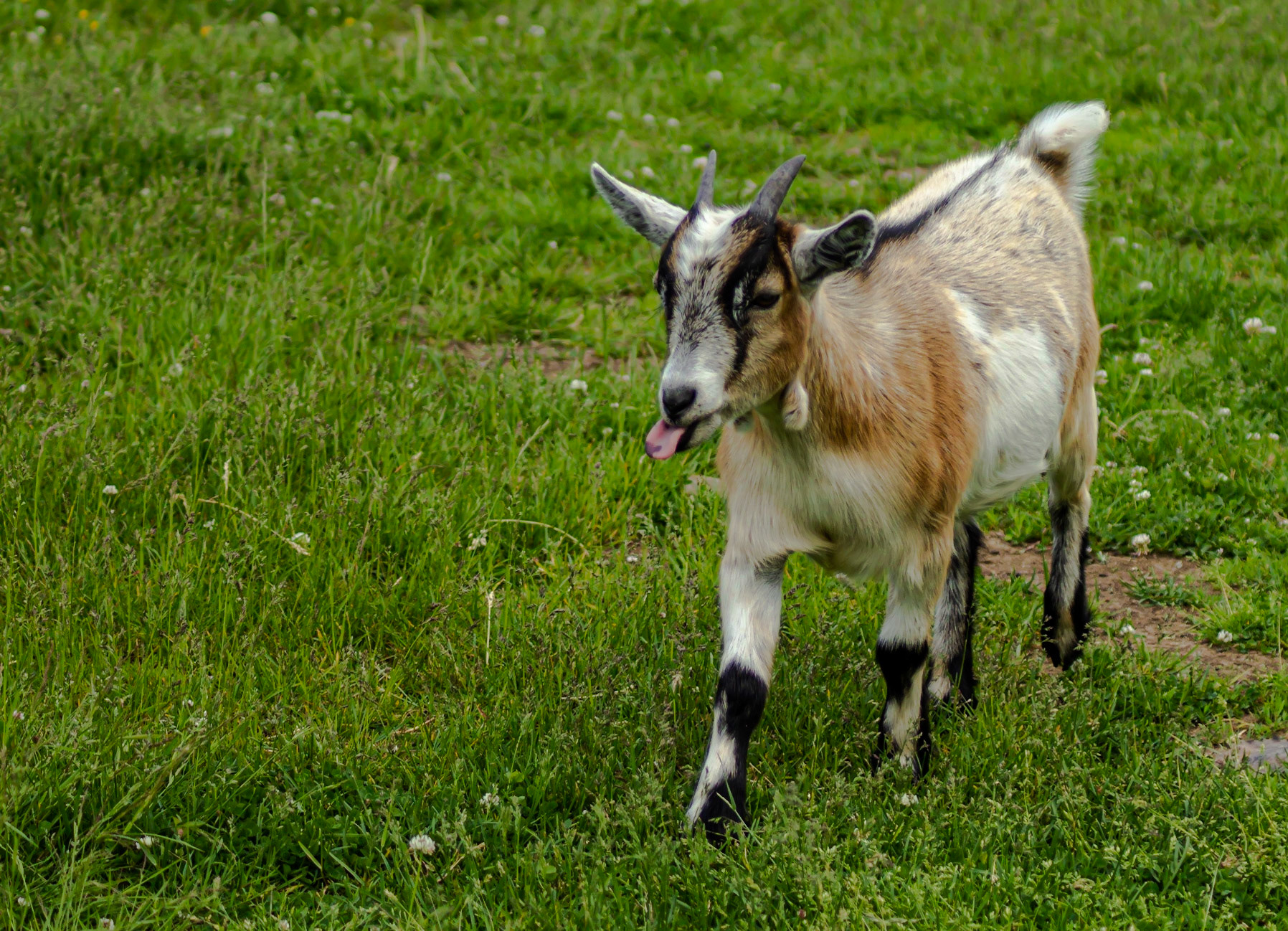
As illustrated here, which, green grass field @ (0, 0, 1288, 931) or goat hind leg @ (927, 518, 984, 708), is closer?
green grass field @ (0, 0, 1288, 931)

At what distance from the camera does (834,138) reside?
27.5 ft

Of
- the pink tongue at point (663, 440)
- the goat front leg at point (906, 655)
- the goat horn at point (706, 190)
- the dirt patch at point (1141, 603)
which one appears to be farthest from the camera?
the dirt patch at point (1141, 603)

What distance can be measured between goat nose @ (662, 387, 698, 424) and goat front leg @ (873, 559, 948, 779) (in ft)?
3.02

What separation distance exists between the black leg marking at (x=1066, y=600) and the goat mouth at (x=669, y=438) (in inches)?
72.2

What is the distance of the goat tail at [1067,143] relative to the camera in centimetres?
489

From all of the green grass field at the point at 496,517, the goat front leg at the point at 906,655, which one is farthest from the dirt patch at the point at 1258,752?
the goat front leg at the point at 906,655

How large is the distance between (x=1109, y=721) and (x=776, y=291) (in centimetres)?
178

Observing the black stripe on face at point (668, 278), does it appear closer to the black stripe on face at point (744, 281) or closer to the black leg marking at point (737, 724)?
the black stripe on face at point (744, 281)

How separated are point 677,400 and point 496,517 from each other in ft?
6.02

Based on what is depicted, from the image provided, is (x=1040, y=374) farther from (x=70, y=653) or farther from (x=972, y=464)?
(x=70, y=653)

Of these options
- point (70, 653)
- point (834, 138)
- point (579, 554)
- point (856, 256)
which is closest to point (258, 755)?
point (70, 653)

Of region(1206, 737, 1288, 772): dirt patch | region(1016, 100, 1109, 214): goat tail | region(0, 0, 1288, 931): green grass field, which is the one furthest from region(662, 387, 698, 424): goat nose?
region(1016, 100, 1109, 214): goat tail

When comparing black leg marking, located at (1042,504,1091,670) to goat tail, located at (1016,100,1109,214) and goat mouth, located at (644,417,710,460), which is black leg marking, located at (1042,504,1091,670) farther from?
goat mouth, located at (644,417,710,460)

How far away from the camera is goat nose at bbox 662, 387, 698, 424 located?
3.24 metres
